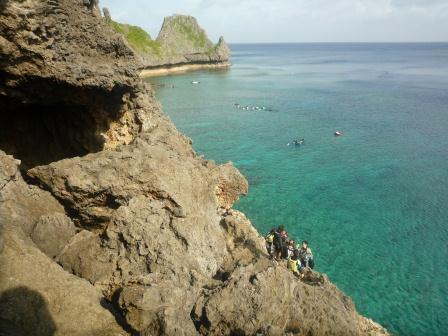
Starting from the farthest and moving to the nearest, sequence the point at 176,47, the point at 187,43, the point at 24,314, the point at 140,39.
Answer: the point at 187,43 → the point at 176,47 → the point at 140,39 → the point at 24,314

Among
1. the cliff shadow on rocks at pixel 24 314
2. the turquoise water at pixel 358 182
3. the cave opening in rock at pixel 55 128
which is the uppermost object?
the cave opening in rock at pixel 55 128

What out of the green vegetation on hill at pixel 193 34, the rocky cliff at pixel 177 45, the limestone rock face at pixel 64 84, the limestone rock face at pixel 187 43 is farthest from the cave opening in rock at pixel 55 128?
the green vegetation on hill at pixel 193 34

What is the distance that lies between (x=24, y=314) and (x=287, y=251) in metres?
12.3

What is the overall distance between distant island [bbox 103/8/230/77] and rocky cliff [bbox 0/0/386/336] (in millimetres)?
90084

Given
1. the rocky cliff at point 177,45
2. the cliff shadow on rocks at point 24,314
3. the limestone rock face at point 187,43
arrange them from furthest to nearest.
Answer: the limestone rock face at point 187,43, the rocky cliff at point 177,45, the cliff shadow on rocks at point 24,314

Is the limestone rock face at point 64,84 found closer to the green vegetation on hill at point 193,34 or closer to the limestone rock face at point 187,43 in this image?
the limestone rock face at point 187,43

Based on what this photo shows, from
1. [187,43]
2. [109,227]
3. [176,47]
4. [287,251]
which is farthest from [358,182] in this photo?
[187,43]

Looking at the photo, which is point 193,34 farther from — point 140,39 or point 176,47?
point 140,39

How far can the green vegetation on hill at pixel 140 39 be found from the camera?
350 ft

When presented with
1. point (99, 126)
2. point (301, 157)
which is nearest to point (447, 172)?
point (301, 157)

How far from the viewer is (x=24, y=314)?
784 centimetres

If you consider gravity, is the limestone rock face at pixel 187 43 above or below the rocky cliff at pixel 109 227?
above

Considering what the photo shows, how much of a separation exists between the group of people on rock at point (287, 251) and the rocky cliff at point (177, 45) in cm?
9265

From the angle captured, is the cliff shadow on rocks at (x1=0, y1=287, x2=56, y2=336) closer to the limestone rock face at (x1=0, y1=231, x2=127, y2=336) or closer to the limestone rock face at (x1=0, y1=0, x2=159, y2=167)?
the limestone rock face at (x1=0, y1=231, x2=127, y2=336)
